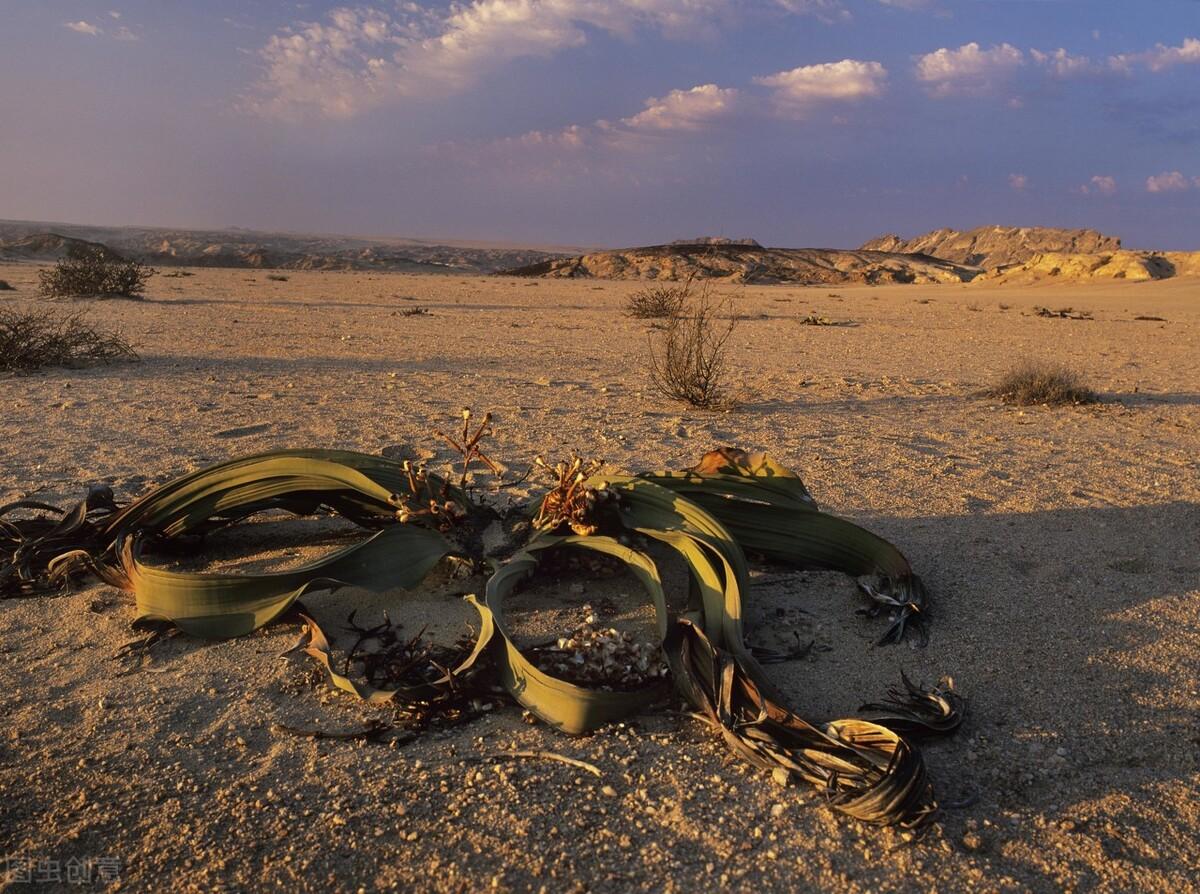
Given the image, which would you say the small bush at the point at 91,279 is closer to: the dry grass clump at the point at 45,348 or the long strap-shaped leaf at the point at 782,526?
the dry grass clump at the point at 45,348

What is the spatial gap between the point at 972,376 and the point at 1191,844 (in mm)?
7366

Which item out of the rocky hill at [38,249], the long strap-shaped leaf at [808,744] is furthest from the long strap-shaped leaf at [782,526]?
the rocky hill at [38,249]

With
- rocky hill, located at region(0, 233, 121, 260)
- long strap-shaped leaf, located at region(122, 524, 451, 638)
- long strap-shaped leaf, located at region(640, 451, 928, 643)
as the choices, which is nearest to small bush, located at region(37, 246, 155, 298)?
long strap-shaped leaf, located at region(122, 524, 451, 638)

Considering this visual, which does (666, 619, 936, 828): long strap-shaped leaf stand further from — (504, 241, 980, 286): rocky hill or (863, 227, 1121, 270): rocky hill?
(863, 227, 1121, 270): rocky hill

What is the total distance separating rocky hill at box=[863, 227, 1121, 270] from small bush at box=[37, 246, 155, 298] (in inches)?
2480

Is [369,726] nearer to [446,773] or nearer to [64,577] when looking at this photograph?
[446,773]

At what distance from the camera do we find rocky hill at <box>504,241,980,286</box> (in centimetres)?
3884

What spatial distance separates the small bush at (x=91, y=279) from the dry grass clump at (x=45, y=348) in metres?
7.97

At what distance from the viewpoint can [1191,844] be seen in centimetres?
179

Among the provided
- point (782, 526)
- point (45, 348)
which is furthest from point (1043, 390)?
point (45, 348)

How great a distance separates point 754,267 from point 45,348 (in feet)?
108

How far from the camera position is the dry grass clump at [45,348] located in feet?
23.7

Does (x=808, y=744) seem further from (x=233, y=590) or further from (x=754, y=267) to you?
(x=754, y=267)

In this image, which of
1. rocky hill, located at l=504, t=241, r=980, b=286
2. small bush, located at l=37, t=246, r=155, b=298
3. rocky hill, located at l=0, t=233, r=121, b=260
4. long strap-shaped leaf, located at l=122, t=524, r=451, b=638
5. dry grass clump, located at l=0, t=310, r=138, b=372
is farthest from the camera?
rocky hill, located at l=504, t=241, r=980, b=286
